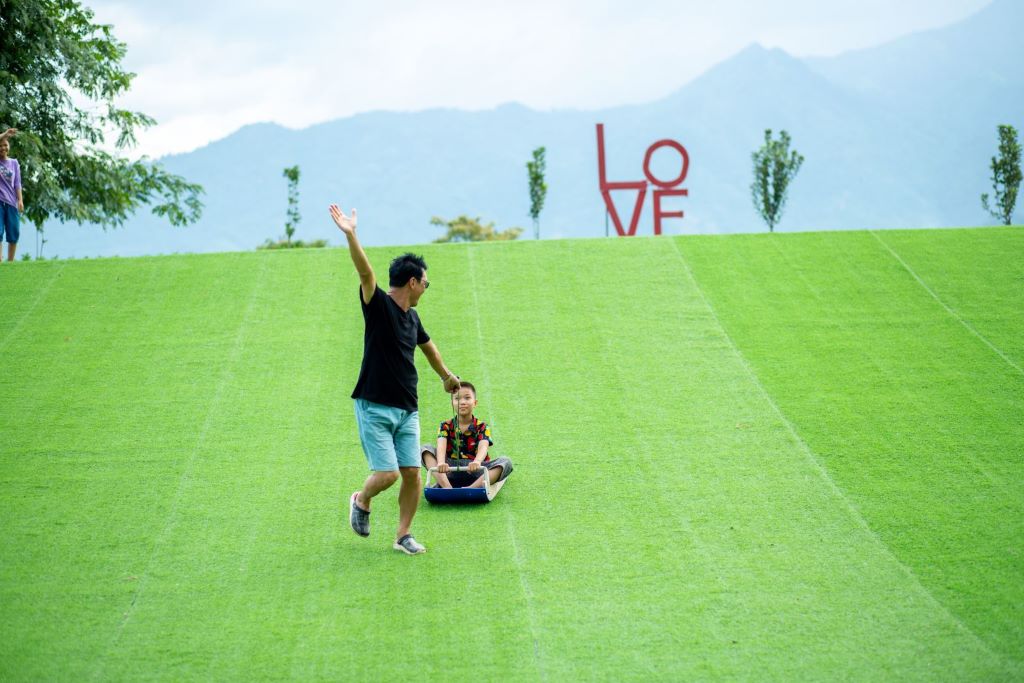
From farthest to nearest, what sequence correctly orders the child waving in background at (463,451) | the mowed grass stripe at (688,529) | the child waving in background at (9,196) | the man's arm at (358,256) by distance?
the child waving in background at (9,196) → the child waving in background at (463,451) → the man's arm at (358,256) → the mowed grass stripe at (688,529)

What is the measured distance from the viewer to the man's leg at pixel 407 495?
238 inches

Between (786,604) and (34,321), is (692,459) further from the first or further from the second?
(34,321)

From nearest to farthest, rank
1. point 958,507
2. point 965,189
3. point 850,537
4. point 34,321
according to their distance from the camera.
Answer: point 850,537, point 958,507, point 34,321, point 965,189

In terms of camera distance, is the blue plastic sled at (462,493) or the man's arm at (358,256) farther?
the blue plastic sled at (462,493)

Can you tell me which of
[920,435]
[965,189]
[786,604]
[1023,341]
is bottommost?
[786,604]

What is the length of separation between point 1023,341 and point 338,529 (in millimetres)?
7723

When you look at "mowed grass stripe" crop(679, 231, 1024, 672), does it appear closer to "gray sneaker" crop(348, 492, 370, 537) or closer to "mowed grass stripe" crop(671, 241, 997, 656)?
"mowed grass stripe" crop(671, 241, 997, 656)

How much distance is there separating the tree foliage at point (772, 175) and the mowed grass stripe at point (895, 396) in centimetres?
1127

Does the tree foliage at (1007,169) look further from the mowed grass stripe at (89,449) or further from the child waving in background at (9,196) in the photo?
the child waving in background at (9,196)

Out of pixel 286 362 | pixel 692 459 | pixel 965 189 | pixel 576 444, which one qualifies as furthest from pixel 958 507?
pixel 965 189

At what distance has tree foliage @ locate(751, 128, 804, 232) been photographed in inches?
956

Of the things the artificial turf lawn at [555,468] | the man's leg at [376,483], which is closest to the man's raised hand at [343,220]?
the man's leg at [376,483]

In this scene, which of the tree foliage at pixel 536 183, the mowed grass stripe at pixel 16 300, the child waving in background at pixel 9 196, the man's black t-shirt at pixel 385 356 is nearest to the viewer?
the man's black t-shirt at pixel 385 356

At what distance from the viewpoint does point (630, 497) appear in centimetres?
711
